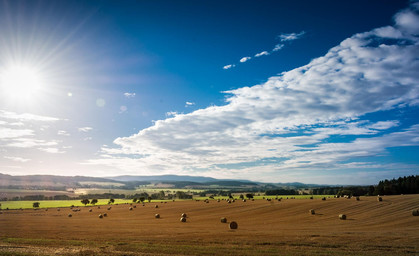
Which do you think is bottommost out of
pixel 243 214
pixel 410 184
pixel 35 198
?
pixel 35 198

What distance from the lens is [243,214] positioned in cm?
5106

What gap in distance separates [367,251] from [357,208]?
30936 millimetres

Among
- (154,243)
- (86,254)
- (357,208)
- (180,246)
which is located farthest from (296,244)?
(357,208)

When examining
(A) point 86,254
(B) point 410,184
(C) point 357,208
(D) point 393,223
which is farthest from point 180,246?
(B) point 410,184

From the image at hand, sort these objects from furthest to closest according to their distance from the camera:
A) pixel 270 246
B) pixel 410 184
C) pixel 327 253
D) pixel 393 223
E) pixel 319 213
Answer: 1. pixel 410 184
2. pixel 319 213
3. pixel 393 223
4. pixel 270 246
5. pixel 327 253

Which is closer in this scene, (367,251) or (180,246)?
(367,251)

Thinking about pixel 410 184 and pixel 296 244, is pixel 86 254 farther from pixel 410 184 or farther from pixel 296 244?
pixel 410 184

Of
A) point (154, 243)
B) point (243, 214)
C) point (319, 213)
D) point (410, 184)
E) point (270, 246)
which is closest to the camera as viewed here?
point (270, 246)

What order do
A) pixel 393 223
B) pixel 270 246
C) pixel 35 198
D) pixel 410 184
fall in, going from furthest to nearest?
1. pixel 35 198
2. pixel 410 184
3. pixel 393 223
4. pixel 270 246

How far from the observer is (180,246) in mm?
21359

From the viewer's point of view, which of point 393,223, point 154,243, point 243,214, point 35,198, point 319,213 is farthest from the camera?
point 35,198

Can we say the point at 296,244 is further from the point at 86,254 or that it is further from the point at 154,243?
the point at 86,254

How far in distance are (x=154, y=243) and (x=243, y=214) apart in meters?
30.7

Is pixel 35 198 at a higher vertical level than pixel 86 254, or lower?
lower
